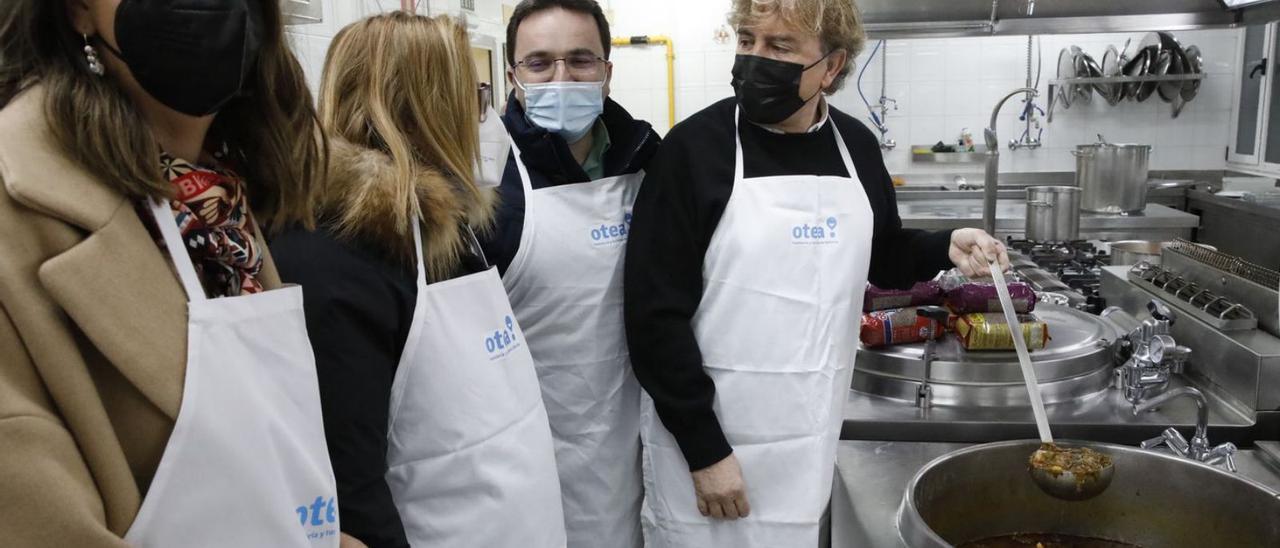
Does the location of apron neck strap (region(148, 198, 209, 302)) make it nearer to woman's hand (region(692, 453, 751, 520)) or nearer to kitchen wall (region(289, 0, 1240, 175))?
woman's hand (region(692, 453, 751, 520))

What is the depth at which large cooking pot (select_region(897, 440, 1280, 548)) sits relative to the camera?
1349 mm

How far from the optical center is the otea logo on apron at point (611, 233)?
1.55m

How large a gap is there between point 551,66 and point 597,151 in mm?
192

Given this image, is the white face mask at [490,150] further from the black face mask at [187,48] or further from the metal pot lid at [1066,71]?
the metal pot lid at [1066,71]

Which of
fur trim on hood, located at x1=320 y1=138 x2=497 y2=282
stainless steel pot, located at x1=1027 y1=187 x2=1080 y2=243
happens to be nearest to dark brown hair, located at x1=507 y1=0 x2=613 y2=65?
fur trim on hood, located at x1=320 y1=138 x2=497 y2=282

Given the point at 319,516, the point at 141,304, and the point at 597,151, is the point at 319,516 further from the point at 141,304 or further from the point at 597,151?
the point at 597,151

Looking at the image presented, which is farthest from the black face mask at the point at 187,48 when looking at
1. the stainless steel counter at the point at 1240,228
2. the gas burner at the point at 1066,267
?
the stainless steel counter at the point at 1240,228

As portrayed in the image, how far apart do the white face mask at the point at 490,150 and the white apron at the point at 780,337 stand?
1.30 ft

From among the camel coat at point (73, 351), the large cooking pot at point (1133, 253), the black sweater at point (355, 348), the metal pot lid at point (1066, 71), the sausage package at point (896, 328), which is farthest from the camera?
the metal pot lid at point (1066, 71)

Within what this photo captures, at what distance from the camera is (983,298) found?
1.94 meters

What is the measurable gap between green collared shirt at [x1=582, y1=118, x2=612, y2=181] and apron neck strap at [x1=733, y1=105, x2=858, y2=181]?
10.2 inches

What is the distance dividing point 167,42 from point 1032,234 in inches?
144

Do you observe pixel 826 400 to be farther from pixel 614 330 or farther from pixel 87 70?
pixel 87 70

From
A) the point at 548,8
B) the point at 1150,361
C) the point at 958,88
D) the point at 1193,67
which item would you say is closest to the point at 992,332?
the point at 1150,361
